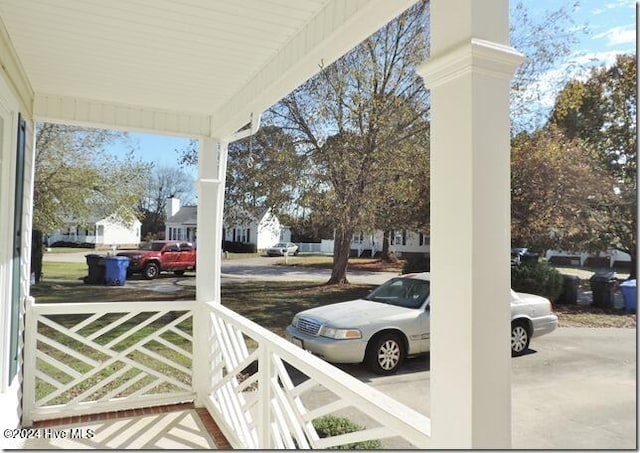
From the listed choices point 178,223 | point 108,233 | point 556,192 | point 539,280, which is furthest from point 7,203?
point 108,233

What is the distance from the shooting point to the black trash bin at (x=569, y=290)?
3.14m

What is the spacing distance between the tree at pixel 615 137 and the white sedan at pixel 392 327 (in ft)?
2.38

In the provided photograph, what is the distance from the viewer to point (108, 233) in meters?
6.77

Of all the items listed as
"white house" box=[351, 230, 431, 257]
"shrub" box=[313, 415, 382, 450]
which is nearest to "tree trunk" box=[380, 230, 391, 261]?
"white house" box=[351, 230, 431, 257]

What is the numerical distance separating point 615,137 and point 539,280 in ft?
4.24

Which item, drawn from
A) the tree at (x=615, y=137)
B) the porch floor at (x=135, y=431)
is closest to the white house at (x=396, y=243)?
the tree at (x=615, y=137)

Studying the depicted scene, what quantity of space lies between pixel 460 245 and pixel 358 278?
14.3ft

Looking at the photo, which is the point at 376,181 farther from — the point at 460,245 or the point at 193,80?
the point at 460,245

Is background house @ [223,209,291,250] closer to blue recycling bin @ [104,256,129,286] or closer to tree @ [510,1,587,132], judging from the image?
blue recycling bin @ [104,256,129,286]

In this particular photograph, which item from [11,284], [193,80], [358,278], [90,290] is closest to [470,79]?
[193,80]

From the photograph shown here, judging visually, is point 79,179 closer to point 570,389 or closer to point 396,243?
point 396,243

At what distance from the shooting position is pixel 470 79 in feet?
2.83

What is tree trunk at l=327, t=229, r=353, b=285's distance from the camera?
523 cm

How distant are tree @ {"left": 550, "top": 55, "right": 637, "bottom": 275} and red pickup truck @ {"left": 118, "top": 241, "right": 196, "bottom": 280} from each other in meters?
5.38
